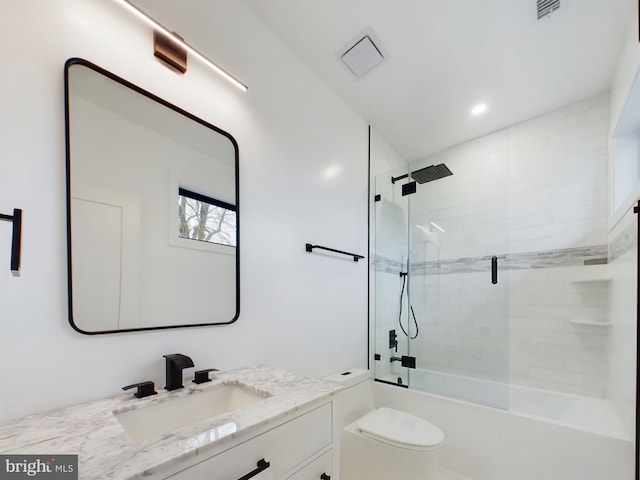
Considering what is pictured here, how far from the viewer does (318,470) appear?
100 cm

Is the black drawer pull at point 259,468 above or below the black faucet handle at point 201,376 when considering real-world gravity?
below

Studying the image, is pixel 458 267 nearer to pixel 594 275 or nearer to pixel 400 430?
pixel 594 275

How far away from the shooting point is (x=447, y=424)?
1.96m

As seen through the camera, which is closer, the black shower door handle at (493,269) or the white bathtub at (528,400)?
the white bathtub at (528,400)

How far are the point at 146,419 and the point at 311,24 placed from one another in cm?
204

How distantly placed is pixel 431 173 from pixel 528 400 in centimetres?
203

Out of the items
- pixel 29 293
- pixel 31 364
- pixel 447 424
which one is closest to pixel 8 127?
pixel 29 293

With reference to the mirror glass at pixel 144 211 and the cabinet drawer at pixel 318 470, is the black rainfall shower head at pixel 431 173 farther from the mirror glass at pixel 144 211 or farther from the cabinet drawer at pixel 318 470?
the cabinet drawer at pixel 318 470

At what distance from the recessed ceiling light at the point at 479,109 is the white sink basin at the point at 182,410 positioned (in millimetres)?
2605

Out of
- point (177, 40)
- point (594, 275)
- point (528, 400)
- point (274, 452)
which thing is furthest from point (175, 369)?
point (594, 275)

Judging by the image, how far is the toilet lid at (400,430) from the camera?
59.4 inches

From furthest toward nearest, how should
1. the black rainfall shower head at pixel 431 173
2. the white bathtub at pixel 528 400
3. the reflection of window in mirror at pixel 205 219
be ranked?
1. the black rainfall shower head at pixel 431 173
2. the white bathtub at pixel 528 400
3. the reflection of window in mirror at pixel 205 219

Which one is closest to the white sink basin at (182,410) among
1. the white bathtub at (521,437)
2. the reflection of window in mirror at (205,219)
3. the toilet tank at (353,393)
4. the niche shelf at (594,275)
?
the reflection of window in mirror at (205,219)

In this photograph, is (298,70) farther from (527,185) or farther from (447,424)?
(447,424)
